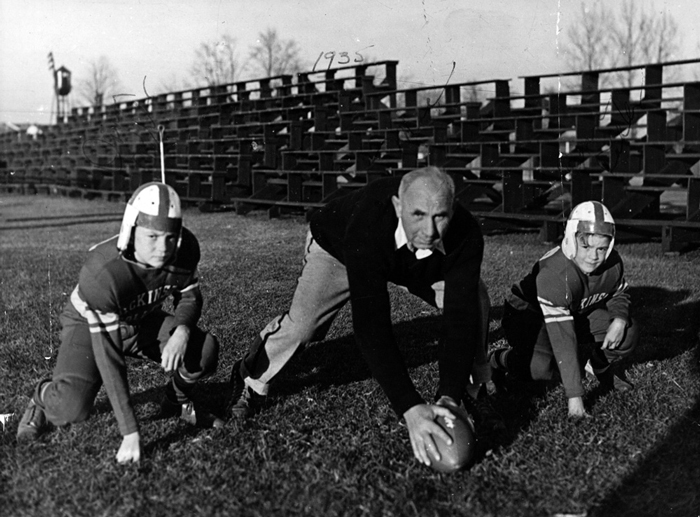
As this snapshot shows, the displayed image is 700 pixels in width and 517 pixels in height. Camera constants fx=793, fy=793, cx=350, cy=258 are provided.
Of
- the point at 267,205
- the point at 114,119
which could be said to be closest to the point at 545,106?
the point at 267,205

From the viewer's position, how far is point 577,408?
4418 mm

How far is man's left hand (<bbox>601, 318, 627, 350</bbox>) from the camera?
4609 millimetres

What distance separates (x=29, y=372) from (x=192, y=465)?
79.8 inches

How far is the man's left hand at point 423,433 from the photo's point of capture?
142 inches

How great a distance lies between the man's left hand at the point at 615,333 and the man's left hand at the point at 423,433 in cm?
149

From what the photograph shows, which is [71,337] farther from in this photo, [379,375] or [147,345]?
[379,375]

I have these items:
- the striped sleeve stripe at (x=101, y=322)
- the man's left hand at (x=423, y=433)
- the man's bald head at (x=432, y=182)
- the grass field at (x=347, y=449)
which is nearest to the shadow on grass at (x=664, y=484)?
the grass field at (x=347, y=449)

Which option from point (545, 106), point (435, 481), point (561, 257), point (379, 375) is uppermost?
point (545, 106)

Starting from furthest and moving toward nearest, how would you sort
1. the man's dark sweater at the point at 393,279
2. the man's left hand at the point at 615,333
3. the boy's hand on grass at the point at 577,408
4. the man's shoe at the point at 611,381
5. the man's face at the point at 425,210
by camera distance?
the man's shoe at the point at 611,381
the man's left hand at the point at 615,333
the boy's hand on grass at the point at 577,408
the man's dark sweater at the point at 393,279
the man's face at the point at 425,210

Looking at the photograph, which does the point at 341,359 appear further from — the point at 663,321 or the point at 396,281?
the point at 663,321

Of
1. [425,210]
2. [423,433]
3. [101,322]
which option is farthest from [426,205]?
[101,322]

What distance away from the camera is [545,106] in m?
13.9

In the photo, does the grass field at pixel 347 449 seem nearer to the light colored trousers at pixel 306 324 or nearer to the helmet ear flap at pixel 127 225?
the light colored trousers at pixel 306 324

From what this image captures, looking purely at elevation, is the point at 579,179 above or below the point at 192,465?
above
